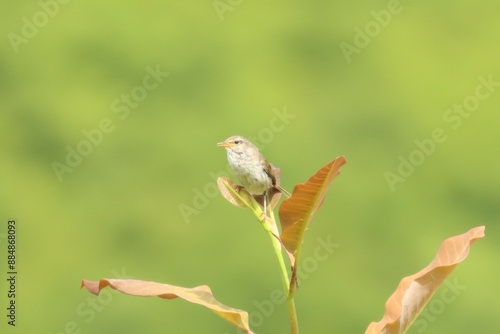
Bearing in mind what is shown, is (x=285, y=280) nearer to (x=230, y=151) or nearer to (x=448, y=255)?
(x=448, y=255)

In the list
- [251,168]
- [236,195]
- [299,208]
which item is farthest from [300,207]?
[251,168]

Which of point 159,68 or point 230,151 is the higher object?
point 230,151

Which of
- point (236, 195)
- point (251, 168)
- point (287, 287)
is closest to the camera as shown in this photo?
point (287, 287)

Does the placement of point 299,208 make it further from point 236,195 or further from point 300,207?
point 236,195

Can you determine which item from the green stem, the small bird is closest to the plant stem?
the green stem

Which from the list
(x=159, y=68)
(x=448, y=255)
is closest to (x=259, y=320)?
(x=159, y=68)

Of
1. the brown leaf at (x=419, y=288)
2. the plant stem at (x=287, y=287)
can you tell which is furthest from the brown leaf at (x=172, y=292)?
the brown leaf at (x=419, y=288)

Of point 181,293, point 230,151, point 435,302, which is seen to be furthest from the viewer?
point 435,302
